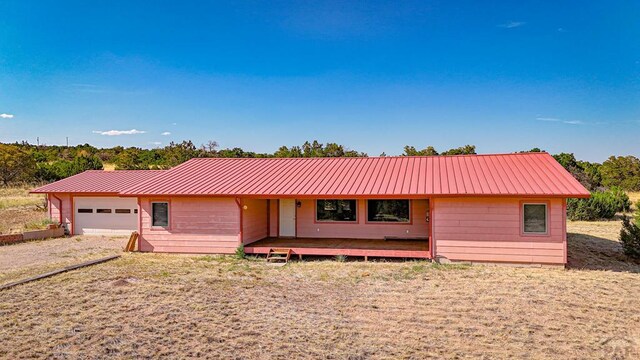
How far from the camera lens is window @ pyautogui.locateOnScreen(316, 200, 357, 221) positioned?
15.7 m

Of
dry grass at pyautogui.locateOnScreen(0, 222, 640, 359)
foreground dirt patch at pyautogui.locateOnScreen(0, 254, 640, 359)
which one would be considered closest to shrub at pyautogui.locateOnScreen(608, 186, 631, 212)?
dry grass at pyautogui.locateOnScreen(0, 222, 640, 359)

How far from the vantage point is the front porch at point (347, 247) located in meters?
12.7

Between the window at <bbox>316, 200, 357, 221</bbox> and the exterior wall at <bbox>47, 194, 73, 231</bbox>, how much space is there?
446 inches

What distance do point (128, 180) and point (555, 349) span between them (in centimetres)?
1898

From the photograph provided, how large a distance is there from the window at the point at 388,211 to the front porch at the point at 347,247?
29.8 inches

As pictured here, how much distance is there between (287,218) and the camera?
1630cm

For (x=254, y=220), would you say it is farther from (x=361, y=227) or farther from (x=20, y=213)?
(x=20, y=213)

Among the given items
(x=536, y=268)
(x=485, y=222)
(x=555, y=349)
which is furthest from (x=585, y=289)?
(x=555, y=349)

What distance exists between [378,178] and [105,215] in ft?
40.4

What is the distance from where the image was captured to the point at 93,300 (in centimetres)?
860

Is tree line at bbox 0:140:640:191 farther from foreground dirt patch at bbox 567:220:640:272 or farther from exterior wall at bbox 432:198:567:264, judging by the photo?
exterior wall at bbox 432:198:567:264

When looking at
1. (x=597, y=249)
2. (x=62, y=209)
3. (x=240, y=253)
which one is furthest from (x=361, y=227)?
(x=62, y=209)

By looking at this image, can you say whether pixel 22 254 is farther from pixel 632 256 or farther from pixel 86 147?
pixel 86 147

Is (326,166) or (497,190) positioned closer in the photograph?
(497,190)
